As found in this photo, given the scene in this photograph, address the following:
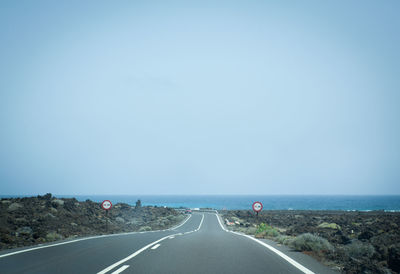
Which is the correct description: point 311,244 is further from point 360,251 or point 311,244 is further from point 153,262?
point 153,262

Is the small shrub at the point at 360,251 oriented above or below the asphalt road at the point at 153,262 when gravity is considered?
above

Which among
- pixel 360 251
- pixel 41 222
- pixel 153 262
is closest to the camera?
pixel 153 262

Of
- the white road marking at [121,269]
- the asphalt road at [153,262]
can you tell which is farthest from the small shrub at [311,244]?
the white road marking at [121,269]

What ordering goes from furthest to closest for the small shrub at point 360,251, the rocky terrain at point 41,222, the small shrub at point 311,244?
the rocky terrain at point 41,222
the small shrub at point 311,244
the small shrub at point 360,251

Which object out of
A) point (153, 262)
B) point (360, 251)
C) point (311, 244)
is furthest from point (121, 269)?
point (360, 251)

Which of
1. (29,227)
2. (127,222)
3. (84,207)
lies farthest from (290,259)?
(127,222)

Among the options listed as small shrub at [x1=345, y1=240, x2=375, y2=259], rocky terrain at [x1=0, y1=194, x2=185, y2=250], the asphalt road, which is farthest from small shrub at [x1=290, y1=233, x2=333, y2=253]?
rocky terrain at [x1=0, y1=194, x2=185, y2=250]

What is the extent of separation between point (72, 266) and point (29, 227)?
13.9 m

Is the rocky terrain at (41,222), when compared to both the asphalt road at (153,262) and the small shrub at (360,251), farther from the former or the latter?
the small shrub at (360,251)

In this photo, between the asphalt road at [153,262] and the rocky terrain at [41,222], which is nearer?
the asphalt road at [153,262]

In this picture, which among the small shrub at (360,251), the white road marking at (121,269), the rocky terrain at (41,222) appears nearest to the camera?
the white road marking at (121,269)

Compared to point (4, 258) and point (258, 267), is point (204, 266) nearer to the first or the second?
point (258, 267)

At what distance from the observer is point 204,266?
7.13 m

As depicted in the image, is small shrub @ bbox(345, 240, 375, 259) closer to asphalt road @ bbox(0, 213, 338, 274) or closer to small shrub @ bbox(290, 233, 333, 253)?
small shrub @ bbox(290, 233, 333, 253)
